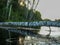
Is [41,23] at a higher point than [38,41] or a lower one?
higher

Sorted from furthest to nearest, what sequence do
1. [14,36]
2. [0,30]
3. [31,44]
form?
[0,30], [14,36], [31,44]

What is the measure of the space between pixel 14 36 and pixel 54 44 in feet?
5.11

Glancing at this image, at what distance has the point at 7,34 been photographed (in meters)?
6.07

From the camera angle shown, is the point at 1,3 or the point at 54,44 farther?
the point at 1,3

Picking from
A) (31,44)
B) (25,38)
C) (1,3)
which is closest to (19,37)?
(25,38)

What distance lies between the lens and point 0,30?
637 cm

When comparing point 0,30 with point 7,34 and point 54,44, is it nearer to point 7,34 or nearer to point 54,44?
point 7,34

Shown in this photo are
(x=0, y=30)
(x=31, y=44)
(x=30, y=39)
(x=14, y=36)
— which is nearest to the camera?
(x=31, y=44)

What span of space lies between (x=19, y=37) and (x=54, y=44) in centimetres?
123

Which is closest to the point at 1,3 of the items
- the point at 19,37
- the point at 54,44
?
the point at 19,37

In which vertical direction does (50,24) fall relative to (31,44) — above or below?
above

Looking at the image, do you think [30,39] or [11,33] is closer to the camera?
[30,39]

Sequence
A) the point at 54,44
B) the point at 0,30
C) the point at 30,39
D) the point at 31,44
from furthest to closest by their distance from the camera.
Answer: the point at 0,30, the point at 30,39, the point at 31,44, the point at 54,44

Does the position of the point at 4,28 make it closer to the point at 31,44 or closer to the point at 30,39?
the point at 30,39
